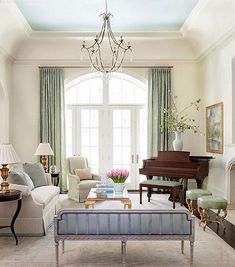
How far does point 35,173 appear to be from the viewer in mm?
7523

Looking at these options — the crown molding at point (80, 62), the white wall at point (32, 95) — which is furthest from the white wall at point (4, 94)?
the crown molding at point (80, 62)

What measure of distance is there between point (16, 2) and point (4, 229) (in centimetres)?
424

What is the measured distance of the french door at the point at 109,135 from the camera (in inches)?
409

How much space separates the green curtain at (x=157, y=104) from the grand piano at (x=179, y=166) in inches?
43.8

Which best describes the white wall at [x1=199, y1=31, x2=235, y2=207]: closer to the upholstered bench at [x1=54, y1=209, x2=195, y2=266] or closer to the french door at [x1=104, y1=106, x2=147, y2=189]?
the french door at [x1=104, y1=106, x2=147, y2=189]

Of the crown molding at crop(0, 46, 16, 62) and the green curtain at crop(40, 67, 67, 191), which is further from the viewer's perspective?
the green curtain at crop(40, 67, 67, 191)

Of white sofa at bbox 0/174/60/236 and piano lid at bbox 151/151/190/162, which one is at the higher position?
piano lid at bbox 151/151/190/162

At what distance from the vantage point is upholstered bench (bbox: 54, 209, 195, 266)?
446 centimetres

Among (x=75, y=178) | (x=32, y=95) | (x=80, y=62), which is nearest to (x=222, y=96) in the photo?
Result: (x=75, y=178)

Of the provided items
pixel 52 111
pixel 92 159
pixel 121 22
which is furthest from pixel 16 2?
pixel 92 159

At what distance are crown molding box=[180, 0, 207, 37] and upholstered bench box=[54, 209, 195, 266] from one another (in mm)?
4475

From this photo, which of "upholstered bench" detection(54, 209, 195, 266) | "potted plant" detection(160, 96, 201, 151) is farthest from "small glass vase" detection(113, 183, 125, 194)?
"potted plant" detection(160, 96, 201, 151)

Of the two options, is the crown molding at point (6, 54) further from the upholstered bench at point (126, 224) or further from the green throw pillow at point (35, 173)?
the upholstered bench at point (126, 224)

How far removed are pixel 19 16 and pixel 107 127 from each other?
3.76 m
